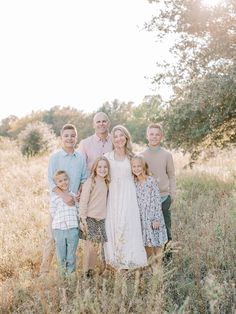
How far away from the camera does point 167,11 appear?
11641 millimetres

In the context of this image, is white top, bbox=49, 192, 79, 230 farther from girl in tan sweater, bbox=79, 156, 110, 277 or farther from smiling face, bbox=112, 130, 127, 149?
smiling face, bbox=112, 130, 127, 149

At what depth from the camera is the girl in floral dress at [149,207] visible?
6.13 meters

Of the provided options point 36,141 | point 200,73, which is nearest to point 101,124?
point 200,73

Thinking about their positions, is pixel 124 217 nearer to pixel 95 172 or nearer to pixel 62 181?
pixel 95 172

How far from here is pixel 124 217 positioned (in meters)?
6.07

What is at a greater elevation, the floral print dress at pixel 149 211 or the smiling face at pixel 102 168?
the smiling face at pixel 102 168

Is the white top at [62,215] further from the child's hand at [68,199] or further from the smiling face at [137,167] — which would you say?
the smiling face at [137,167]

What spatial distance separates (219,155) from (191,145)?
21.7ft

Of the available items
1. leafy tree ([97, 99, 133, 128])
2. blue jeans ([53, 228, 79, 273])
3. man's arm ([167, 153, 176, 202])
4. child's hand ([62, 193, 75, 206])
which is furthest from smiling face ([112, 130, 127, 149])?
leafy tree ([97, 99, 133, 128])

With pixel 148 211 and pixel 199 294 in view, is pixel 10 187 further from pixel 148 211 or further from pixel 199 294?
pixel 199 294

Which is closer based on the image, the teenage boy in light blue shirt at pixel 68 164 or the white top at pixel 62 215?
the white top at pixel 62 215

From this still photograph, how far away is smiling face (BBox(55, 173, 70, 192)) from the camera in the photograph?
5.97 metres

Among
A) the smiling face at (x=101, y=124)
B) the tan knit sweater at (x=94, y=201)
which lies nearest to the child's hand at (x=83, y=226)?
the tan knit sweater at (x=94, y=201)

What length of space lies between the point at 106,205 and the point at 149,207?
0.58m
